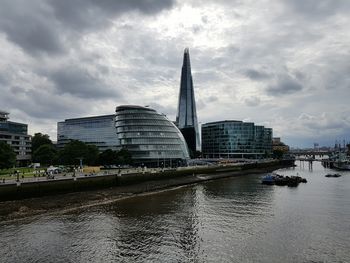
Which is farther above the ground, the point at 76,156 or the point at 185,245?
the point at 76,156

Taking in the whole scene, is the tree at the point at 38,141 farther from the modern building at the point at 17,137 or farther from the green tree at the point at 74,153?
the green tree at the point at 74,153

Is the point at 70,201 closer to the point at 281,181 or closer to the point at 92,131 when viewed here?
the point at 281,181

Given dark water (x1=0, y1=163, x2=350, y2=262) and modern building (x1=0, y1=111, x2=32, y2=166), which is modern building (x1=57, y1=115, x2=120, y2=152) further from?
dark water (x1=0, y1=163, x2=350, y2=262)

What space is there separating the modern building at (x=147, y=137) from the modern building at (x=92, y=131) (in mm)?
6126

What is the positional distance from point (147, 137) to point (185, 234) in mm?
106113

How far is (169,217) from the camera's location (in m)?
43.0

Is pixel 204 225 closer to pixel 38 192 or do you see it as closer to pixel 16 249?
pixel 16 249

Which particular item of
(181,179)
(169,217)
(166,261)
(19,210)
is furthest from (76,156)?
(166,261)

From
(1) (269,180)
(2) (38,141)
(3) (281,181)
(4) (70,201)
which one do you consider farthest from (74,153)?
(3) (281,181)

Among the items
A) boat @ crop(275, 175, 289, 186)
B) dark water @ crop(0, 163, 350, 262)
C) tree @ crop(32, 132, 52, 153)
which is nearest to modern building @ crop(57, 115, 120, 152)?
tree @ crop(32, 132, 52, 153)

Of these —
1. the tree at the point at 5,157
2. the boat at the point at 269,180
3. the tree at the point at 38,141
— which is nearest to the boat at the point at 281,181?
the boat at the point at 269,180

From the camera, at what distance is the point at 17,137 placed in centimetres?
14338

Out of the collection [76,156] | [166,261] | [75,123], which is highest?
[75,123]

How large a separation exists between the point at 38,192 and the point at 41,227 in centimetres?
1692
